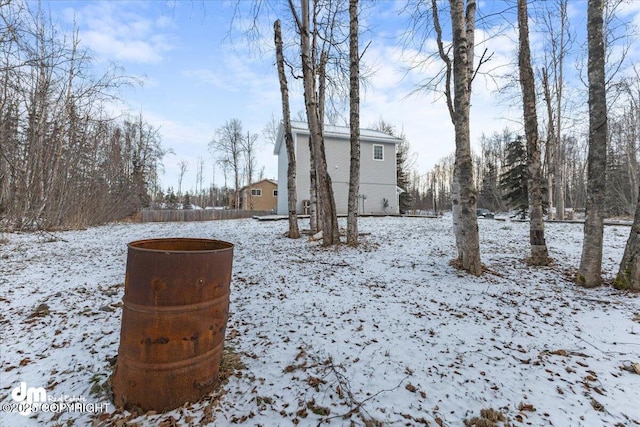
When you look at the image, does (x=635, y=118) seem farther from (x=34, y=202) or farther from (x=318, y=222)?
(x=34, y=202)

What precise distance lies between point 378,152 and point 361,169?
6.56 ft

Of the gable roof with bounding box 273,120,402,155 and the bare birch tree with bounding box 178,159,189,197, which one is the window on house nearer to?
the gable roof with bounding box 273,120,402,155

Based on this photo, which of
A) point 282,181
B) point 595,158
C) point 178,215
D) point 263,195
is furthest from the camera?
point 263,195

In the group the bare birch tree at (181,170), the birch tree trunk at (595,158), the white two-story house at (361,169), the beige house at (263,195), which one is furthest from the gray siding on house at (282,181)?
the bare birch tree at (181,170)

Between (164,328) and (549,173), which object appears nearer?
(164,328)

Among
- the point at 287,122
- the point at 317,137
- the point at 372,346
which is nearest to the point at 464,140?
the point at 317,137

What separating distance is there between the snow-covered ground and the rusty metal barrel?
131 mm

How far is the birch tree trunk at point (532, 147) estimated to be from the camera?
18.1ft

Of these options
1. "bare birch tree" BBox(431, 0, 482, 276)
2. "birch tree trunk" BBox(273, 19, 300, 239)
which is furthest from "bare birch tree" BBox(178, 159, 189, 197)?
"bare birch tree" BBox(431, 0, 482, 276)

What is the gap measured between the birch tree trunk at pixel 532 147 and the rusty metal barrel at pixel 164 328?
6.14m

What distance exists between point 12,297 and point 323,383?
4528 mm

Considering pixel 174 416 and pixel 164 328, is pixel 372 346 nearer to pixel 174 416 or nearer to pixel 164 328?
pixel 174 416

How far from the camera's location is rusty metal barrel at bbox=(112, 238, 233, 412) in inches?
71.9

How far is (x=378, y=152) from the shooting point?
68.4ft
